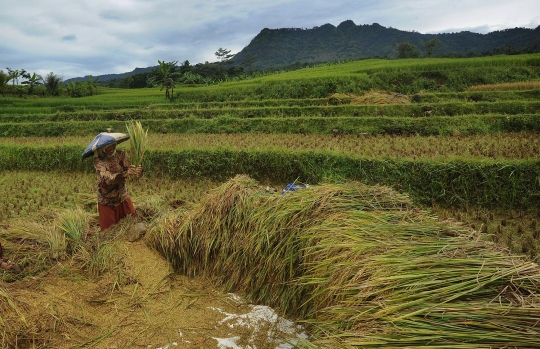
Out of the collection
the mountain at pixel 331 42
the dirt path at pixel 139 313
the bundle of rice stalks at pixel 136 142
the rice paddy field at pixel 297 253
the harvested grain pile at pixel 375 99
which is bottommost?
the dirt path at pixel 139 313

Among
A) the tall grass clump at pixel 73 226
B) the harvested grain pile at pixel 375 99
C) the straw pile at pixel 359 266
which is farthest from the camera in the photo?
the harvested grain pile at pixel 375 99

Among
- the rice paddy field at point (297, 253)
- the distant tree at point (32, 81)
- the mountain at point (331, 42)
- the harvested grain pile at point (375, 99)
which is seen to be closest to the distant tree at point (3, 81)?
the distant tree at point (32, 81)

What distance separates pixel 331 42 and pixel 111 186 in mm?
110238

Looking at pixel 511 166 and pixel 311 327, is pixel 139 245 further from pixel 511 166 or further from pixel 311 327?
pixel 511 166

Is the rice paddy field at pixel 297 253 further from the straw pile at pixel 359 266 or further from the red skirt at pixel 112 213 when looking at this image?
the red skirt at pixel 112 213

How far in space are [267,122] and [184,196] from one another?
525 centimetres

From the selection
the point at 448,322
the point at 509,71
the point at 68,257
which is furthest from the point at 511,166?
the point at 509,71

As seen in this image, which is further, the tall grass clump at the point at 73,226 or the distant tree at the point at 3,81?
the distant tree at the point at 3,81

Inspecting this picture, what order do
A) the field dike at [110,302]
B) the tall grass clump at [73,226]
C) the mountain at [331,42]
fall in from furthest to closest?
the mountain at [331,42] → the tall grass clump at [73,226] → the field dike at [110,302]

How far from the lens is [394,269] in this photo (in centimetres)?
200

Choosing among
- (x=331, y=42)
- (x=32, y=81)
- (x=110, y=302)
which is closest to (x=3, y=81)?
(x=32, y=81)

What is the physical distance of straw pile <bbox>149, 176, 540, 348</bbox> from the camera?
1.60 metres

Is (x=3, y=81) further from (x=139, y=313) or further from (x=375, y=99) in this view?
(x=139, y=313)

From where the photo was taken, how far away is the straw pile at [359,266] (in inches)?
63.1
